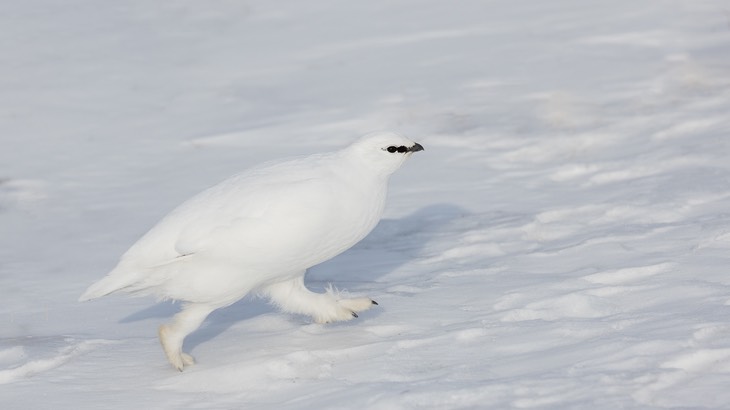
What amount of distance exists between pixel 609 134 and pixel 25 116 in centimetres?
347

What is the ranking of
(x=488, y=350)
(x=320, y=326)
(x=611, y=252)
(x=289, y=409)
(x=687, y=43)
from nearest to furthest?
(x=289, y=409), (x=488, y=350), (x=320, y=326), (x=611, y=252), (x=687, y=43)

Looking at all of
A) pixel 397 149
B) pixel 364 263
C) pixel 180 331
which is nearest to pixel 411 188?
pixel 364 263

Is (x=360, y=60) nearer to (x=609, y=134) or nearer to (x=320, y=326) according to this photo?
(x=609, y=134)

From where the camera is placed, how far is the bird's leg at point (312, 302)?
3758 millimetres

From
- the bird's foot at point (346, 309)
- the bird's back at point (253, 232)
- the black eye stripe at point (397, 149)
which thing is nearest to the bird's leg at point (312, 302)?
the bird's foot at point (346, 309)

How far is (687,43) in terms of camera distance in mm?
7203

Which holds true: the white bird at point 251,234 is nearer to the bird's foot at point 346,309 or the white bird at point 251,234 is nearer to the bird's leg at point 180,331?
the bird's leg at point 180,331

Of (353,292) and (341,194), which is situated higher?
(341,194)

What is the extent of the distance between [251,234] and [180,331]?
0.42m

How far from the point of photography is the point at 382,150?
3.75 metres

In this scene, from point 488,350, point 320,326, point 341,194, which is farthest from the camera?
point 320,326

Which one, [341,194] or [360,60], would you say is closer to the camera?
[341,194]

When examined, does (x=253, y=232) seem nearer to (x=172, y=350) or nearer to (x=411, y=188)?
(x=172, y=350)

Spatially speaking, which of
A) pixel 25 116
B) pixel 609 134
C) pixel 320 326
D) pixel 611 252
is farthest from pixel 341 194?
pixel 25 116
